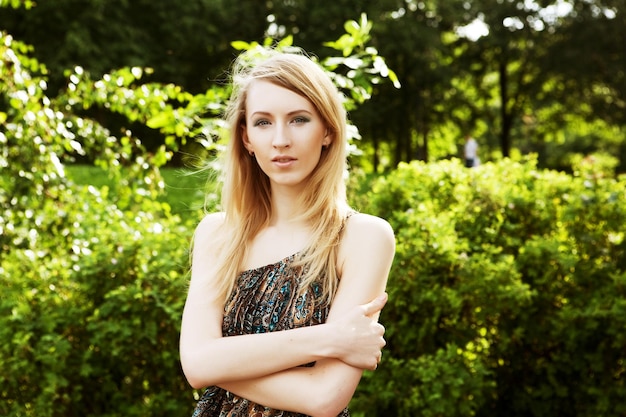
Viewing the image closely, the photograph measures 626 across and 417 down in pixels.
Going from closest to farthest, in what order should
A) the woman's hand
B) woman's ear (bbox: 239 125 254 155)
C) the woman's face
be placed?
the woman's hand, the woman's face, woman's ear (bbox: 239 125 254 155)

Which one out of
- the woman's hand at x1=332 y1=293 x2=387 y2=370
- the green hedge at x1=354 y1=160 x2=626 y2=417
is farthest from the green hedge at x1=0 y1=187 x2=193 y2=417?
the woman's hand at x1=332 y1=293 x2=387 y2=370

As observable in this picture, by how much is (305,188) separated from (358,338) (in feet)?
1.52

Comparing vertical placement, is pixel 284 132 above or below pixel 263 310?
above

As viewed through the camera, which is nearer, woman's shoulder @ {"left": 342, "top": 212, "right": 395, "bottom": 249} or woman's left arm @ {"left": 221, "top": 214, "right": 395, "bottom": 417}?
woman's left arm @ {"left": 221, "top": 214, "right": 395, "bottom": 417}

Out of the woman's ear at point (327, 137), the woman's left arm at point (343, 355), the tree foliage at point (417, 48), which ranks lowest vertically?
the woman's left arm at point (343, 355)

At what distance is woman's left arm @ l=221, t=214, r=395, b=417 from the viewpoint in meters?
1.91

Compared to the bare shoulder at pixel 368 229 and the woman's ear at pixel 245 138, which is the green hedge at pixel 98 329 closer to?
the woman's ear at pixel 245 138

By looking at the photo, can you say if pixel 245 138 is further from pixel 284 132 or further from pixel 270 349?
pixel 270 349

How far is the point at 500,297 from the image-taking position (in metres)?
4.23

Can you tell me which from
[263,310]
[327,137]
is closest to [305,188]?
[327,137]

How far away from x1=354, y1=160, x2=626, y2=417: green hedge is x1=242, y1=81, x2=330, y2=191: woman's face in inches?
88.6

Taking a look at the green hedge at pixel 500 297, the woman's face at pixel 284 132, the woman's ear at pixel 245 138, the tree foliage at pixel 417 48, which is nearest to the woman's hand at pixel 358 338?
the woman's face at pixel 284 132

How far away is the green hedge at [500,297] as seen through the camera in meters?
4.17

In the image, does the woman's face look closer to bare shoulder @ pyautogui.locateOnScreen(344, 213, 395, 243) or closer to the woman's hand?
bare shoulder @ pyautogui.locateOnScreen(344, 213, 395, 243)
